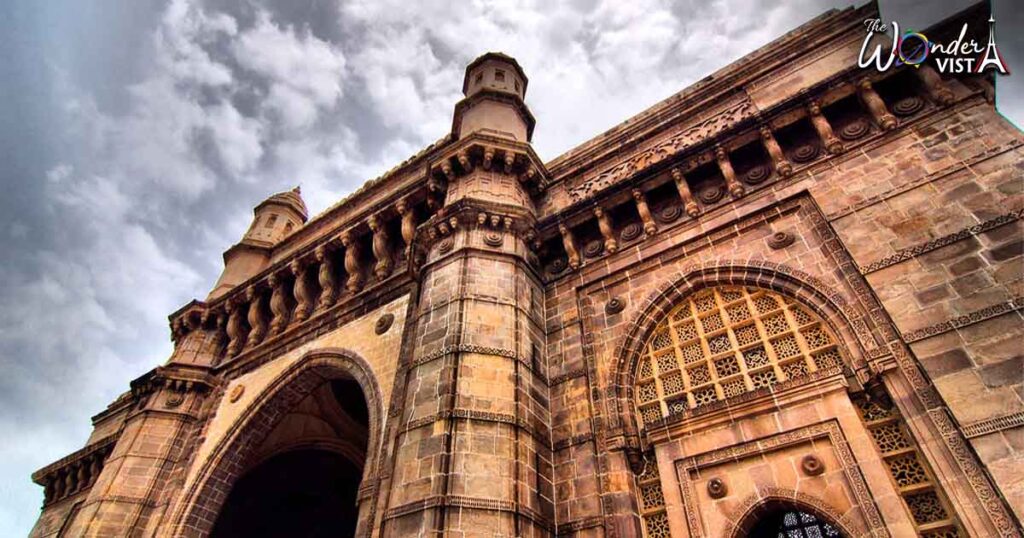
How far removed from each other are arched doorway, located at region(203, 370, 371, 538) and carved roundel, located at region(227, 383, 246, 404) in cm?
83

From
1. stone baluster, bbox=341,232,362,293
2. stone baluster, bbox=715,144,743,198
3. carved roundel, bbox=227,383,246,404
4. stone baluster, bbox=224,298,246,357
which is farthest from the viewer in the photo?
stone baluster, bbox=224,298,246,357

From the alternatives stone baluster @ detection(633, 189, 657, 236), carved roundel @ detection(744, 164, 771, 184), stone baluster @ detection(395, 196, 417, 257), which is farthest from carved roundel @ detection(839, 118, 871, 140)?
stone baluster @ detection(395, 196, 417, 257)

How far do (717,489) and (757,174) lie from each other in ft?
12.2

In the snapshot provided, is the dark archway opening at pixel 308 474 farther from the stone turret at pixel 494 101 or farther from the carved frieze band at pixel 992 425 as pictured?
the carved frieze band at pixel 992 425

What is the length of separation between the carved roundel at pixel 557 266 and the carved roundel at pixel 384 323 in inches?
96.9

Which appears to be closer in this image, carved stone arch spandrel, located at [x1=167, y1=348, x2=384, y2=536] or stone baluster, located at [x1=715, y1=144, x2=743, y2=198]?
stone baluster, located at [x1=715, y1=144, x2=743, y2=198]

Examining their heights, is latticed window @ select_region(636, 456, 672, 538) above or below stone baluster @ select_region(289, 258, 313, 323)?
below

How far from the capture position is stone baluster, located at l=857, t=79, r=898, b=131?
589 centimetres

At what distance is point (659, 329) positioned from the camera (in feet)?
20.8

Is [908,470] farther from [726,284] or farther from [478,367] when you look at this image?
[478,367]

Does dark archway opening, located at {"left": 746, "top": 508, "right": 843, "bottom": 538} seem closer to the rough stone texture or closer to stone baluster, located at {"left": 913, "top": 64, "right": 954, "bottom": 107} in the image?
the rough stone texture

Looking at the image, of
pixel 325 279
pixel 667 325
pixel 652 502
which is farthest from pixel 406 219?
pixel 652 502

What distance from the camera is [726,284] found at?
612 centimetres

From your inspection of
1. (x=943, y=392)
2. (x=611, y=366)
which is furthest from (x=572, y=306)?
(x=943, y=392)
